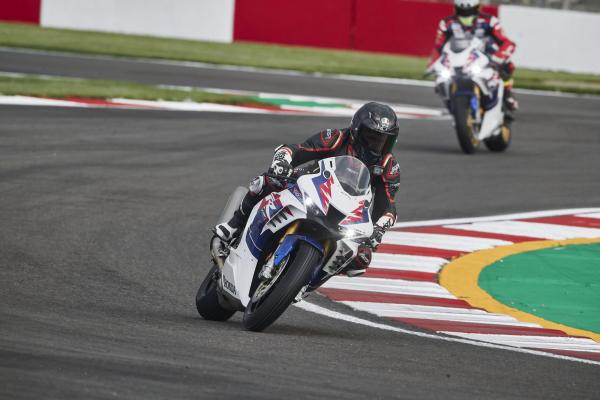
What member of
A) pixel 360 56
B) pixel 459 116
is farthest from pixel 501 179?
pixel 360 56

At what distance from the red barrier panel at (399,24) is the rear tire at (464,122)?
11.9 meters

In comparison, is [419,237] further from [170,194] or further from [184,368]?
[184,368]

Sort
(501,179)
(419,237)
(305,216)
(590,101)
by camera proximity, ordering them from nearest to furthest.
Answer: (305,216) < (419,237) < (501,179) < (590,101)

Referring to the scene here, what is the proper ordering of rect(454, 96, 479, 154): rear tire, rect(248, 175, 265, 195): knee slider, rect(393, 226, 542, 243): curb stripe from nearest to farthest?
1. rect(248, 175, 265, 195): knee slider
2. rect(393, 226, 542, 243): curb stripe
3. rect(454, 96, 479, 154): rear tire

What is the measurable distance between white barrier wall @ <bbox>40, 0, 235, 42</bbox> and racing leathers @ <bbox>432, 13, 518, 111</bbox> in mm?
12218

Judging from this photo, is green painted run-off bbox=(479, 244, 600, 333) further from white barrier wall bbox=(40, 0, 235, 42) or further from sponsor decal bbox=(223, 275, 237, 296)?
white barrier wall bbox=(40, 0, 235, 42)

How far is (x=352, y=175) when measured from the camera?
316 inches

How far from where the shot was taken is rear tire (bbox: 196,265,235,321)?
8609mm

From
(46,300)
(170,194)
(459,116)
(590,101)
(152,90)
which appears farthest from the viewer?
(590,101)

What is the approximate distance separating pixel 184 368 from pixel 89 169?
7958 mm

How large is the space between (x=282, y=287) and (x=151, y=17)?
23.2 metres

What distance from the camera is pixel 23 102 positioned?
18031 millimetres

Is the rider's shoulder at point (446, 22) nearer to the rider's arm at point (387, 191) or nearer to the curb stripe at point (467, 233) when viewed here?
the curb stripe at point (467, 233)

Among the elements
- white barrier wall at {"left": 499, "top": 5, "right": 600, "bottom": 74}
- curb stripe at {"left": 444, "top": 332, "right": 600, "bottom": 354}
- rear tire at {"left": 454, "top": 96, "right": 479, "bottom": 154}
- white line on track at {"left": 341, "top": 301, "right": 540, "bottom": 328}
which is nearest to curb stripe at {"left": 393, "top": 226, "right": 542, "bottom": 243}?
white line on track at {"left": 341, "top": 301, "right": 540, "bottom": 328}
